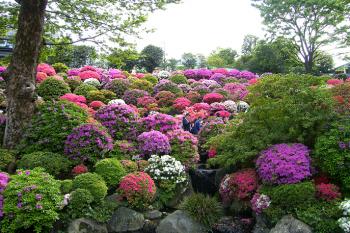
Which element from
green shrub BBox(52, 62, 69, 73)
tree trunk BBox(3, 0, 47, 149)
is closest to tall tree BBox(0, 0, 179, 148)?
tree trunk BBox(3, 0, 47, 149)

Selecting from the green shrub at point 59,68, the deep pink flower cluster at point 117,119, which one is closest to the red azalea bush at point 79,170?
the deep pink flower cluster at point 117,119

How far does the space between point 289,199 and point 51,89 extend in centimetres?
1128

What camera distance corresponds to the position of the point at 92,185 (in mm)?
9047

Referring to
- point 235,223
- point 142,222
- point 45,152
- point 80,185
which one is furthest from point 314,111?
point 45,152

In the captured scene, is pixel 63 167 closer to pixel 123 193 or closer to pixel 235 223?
pixel 123 193

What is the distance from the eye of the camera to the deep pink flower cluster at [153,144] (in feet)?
39.1

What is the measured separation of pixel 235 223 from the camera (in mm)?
9781

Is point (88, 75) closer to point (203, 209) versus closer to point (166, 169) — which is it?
point (166, 169)

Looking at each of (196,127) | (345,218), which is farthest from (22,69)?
(345,218)

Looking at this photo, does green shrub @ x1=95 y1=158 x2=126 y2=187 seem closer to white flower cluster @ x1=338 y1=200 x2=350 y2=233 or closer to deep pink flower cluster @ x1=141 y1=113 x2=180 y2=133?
deep pink flower cluster @ x1=141 y1=113 x2=180 y2=133

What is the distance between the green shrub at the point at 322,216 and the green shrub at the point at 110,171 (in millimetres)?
4466

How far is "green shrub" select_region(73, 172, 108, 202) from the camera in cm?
901

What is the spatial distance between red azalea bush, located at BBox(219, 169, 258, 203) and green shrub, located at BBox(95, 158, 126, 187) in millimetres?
2749

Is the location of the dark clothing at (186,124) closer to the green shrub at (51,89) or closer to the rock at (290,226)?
the green shrub at (51,89)
